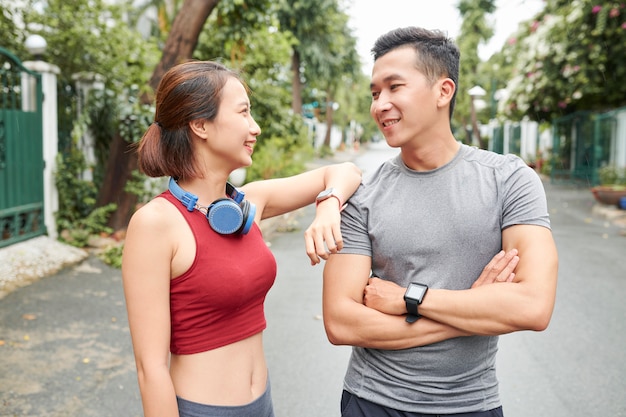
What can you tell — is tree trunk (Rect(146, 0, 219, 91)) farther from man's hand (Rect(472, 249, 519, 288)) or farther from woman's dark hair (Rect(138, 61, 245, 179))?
man's hand (Rect(472, 249, 519, 288))

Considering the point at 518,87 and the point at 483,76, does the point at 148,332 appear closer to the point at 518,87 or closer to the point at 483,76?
the point at 518,87

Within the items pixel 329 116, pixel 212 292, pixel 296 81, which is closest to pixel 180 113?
pixel 212 292

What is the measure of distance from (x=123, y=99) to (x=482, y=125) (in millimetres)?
47090

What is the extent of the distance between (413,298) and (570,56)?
59.2ft

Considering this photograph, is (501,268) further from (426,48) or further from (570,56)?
(570,56)

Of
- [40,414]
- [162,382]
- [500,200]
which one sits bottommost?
[40,414]

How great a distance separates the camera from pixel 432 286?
6.91 ft

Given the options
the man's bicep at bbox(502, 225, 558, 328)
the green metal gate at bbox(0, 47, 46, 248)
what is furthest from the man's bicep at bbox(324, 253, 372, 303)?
the green metal gate at bbox(0, 47, 46, 248)

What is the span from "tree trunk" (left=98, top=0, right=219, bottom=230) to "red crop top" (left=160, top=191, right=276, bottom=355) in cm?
791

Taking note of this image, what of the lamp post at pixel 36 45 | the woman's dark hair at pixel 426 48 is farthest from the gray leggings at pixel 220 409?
the lamp post at pixel 36 45

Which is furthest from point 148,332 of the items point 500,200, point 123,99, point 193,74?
point 123,99

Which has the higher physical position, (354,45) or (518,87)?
(354,45)

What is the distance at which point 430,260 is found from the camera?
2.11 meters

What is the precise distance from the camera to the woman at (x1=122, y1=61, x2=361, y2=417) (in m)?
A: 1.93
